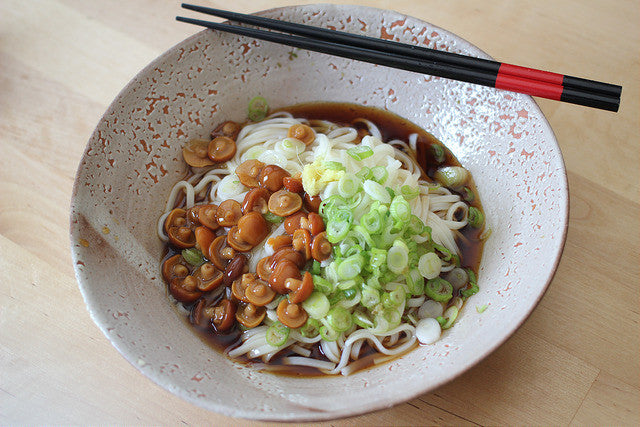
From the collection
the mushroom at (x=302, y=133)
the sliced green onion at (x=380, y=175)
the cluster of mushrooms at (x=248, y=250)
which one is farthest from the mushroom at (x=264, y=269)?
the mushroom at (x=302, y=133)

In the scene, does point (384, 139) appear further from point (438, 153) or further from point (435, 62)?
point (435, 62)

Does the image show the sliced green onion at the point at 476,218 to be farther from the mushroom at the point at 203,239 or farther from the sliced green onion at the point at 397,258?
the mushroom at the point at 203,239

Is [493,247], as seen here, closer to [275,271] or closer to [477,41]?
[275,271]

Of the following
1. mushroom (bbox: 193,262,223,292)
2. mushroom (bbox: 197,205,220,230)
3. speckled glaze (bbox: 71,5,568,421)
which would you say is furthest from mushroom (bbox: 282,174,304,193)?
speckled glaze (bbox: 71,5,568,421)

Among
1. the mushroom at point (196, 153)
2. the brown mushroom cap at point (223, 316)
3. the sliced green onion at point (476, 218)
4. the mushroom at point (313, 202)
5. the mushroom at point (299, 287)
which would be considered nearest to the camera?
the mushroom at point (299, 287)

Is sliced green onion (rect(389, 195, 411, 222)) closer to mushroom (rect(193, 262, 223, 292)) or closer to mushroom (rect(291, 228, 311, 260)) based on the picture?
mushroom (rect(291, 228, 311, 260))

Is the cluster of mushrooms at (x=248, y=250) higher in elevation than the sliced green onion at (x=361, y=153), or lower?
lower
